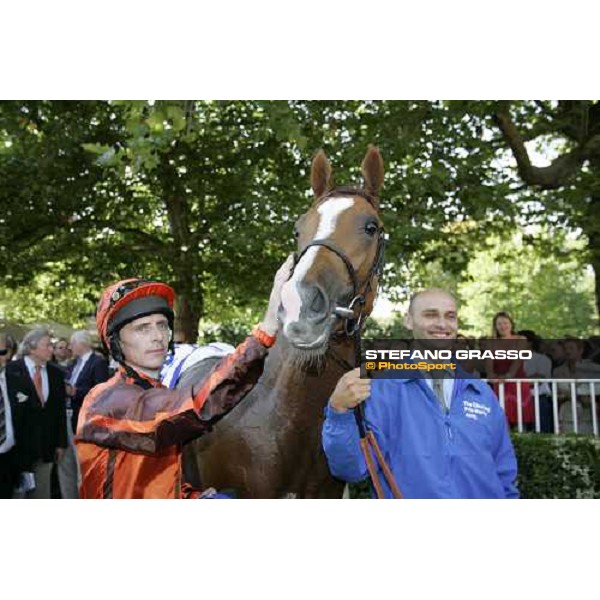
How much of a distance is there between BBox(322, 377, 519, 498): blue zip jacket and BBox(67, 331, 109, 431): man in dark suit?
2377 millimetres

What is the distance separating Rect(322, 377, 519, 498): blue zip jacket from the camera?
300 centimetres

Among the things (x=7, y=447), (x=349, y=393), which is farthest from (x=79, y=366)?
(x=349, y=393)

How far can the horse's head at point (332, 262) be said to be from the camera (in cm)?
280

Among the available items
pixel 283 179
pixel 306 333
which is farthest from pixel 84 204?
pixel 306 333

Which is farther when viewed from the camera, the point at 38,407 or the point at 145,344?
the point at 38,407

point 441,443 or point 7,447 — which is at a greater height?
point 441,443

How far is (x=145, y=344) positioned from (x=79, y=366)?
2763mm

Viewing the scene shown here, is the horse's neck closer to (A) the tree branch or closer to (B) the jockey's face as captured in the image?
(B) the jockey's face

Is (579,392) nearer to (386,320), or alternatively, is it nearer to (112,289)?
(386,320)

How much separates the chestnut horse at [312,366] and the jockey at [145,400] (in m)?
0.35

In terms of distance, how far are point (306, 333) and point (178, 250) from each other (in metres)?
4.19

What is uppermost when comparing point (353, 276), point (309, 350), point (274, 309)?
point (353, 276)

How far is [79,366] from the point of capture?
5.26 m

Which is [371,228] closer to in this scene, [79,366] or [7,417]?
[7,417]
